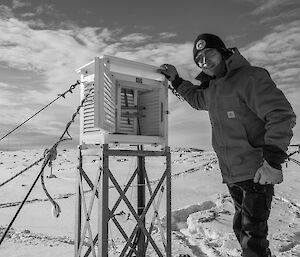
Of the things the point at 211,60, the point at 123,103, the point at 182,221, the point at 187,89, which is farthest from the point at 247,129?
the point at 182,221

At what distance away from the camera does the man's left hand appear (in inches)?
117

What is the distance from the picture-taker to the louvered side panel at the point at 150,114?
527 cm

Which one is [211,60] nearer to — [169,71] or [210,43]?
[210,43]

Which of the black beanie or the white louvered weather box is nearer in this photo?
the black beanie

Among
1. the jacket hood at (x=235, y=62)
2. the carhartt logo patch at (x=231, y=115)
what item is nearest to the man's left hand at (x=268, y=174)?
the carhartt logo patch at (x=231, y=115)

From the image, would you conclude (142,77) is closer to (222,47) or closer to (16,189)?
(222,47)

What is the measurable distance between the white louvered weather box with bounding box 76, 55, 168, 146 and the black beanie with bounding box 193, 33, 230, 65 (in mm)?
1261

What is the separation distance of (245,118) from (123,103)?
2.35 m

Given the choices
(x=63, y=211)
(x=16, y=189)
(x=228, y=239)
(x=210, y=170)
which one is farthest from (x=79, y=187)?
(x=210, y=170)

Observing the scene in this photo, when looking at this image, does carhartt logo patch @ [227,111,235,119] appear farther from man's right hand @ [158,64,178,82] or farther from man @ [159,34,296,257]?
man's right hand @ [158,64,178,82]

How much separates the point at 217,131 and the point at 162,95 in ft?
5.83

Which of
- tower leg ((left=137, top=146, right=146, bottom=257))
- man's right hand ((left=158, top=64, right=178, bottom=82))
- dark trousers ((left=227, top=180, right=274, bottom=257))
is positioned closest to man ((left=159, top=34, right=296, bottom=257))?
dark trousers ((left=227, top=180, right=274, bottom=257))

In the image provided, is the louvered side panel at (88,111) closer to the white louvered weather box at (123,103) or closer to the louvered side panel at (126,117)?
the white louvered weather box at (123,103)

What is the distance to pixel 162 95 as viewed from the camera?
5238 mm
